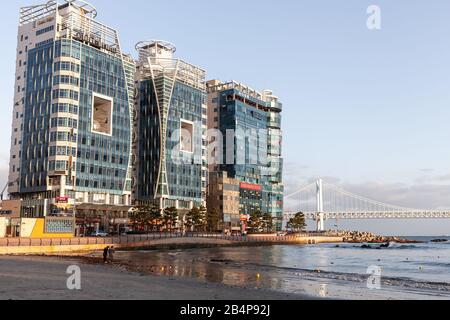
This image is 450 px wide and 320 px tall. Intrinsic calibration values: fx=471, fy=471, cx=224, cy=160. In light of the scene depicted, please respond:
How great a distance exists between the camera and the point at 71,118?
447ft

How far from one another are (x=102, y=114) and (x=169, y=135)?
27340mm

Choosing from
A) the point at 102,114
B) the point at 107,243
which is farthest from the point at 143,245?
the point at 102,114

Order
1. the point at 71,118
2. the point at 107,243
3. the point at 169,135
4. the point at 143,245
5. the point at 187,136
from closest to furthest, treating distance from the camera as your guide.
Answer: the point at 107,243, the point at 143,245, the point at 71,118, the point at 169,135, the point at 187,136

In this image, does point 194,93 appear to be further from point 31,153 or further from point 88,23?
point 31,153

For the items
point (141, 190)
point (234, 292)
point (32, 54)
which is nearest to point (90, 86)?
point (32, 54)

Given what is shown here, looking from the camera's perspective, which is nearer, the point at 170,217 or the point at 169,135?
the point at 170,217

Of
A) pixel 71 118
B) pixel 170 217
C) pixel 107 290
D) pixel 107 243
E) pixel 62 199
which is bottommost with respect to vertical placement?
pixel 107 243

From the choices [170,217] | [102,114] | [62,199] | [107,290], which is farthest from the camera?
[102,114]

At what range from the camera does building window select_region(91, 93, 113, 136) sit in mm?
147137

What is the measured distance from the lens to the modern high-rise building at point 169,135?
168 metres

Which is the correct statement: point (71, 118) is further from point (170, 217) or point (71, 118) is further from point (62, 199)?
point (170, 217)

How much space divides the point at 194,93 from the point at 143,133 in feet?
84.4

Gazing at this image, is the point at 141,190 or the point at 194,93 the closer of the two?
the point at 141,190
